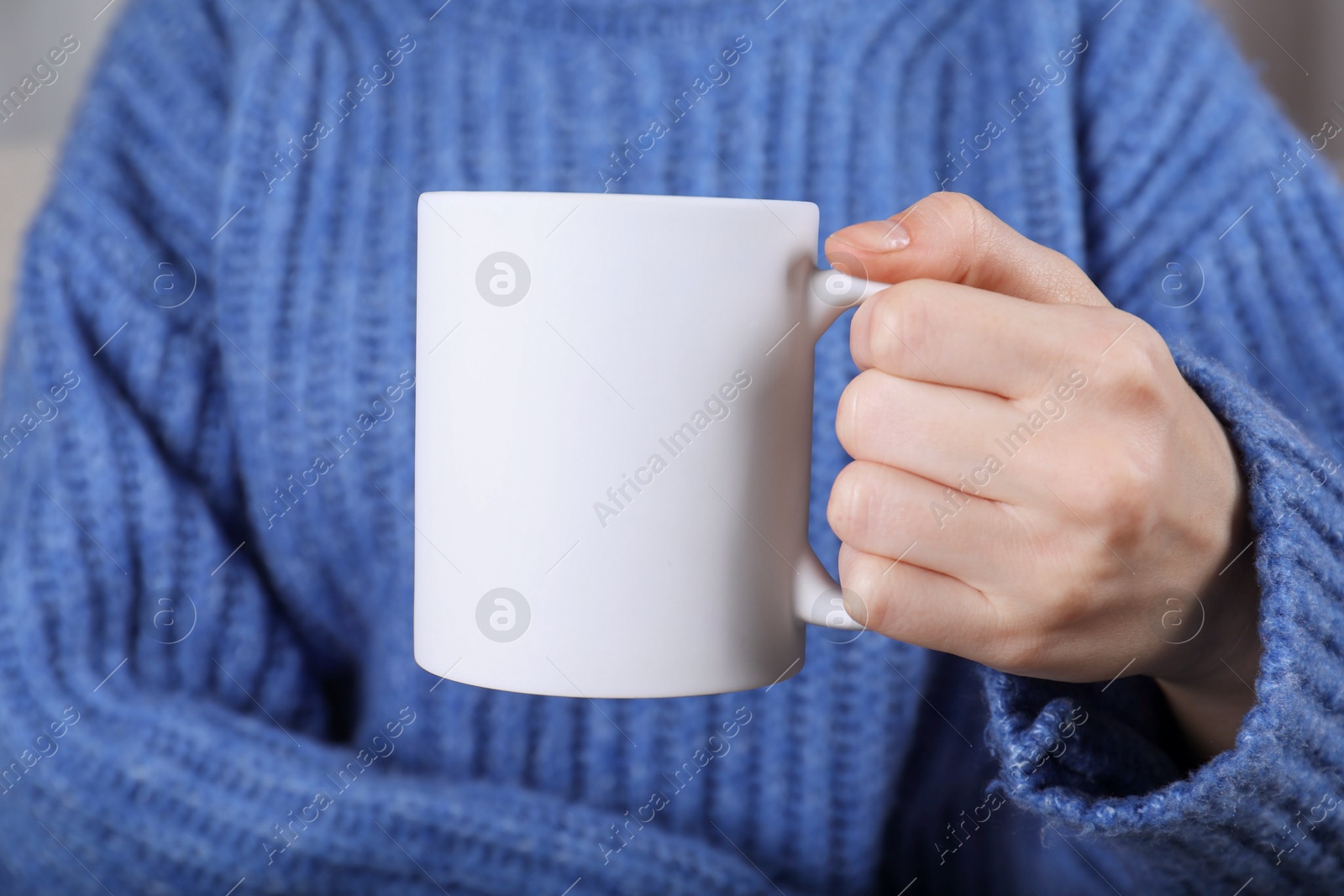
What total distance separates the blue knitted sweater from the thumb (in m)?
0.27

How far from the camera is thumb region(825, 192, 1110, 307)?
459mm

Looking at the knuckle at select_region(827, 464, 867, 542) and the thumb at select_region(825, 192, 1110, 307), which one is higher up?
the thumb at select_region(825, 192, 1110, 307)

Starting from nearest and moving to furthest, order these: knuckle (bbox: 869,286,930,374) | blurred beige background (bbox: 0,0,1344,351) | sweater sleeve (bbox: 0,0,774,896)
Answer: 1. knuckle (bbox: 869,286,930,374)
2. sweater sleeve (bbox: 0,0,774,896)
3. blurred beige background (bbox: 0,0,1344,351)

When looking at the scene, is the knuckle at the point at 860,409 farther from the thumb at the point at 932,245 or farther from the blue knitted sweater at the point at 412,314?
the blue knitted sweater at the point at 412,314

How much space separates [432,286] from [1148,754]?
1.48ft

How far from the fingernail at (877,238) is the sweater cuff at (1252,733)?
0.55 feet

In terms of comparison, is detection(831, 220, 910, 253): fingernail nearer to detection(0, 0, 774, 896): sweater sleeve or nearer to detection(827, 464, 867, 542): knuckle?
detection(827, 464, 867, 542): knuckle

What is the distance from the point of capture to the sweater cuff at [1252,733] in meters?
0.46

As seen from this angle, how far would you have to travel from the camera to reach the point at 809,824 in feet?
2.53

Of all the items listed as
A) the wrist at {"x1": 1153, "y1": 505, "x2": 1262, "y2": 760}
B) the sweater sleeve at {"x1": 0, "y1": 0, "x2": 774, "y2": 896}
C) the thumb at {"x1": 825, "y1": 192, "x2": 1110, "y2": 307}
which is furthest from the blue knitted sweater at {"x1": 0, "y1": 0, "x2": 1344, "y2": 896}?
the thumb at {"x1": 825, "y1": 192, "x2": 1110, "y2": 307}

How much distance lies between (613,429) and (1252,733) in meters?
0.32

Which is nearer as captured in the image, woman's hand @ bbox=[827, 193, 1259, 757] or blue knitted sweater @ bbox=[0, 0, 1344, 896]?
woman's hand @ bbox=[827, 193, 1259, 757]

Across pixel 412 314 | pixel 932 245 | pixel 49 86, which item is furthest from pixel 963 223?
pixel 49 86

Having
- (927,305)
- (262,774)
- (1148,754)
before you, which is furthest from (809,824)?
(927,305)
